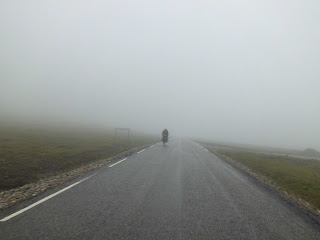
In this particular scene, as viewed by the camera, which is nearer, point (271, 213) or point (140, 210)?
point (140, 210)

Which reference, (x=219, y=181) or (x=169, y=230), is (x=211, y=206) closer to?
(x=169, y=230)

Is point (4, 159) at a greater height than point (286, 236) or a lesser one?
greater

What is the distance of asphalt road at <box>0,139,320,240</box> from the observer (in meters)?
5.35

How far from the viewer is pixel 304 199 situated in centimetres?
973

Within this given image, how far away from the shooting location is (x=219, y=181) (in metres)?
11.7

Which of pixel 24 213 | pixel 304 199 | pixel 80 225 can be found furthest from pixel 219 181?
pixel 24 213

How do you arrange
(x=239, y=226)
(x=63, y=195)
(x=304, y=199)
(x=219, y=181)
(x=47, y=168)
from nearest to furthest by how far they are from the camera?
(x=239, y=226) < (x=63, y=195) < (x=304, y=199) < (x=219, y=181) < (x=47, y=168)

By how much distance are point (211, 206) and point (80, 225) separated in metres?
4.18

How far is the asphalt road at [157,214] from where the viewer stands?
5350mm

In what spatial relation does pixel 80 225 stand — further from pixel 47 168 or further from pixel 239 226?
pixel 47 168

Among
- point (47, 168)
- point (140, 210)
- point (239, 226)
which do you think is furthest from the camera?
point (47, 168)

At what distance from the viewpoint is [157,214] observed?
6.59 meters

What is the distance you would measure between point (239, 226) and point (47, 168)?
38.8 ft

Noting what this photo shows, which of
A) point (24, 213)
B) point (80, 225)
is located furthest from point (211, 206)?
point (24, 213)
